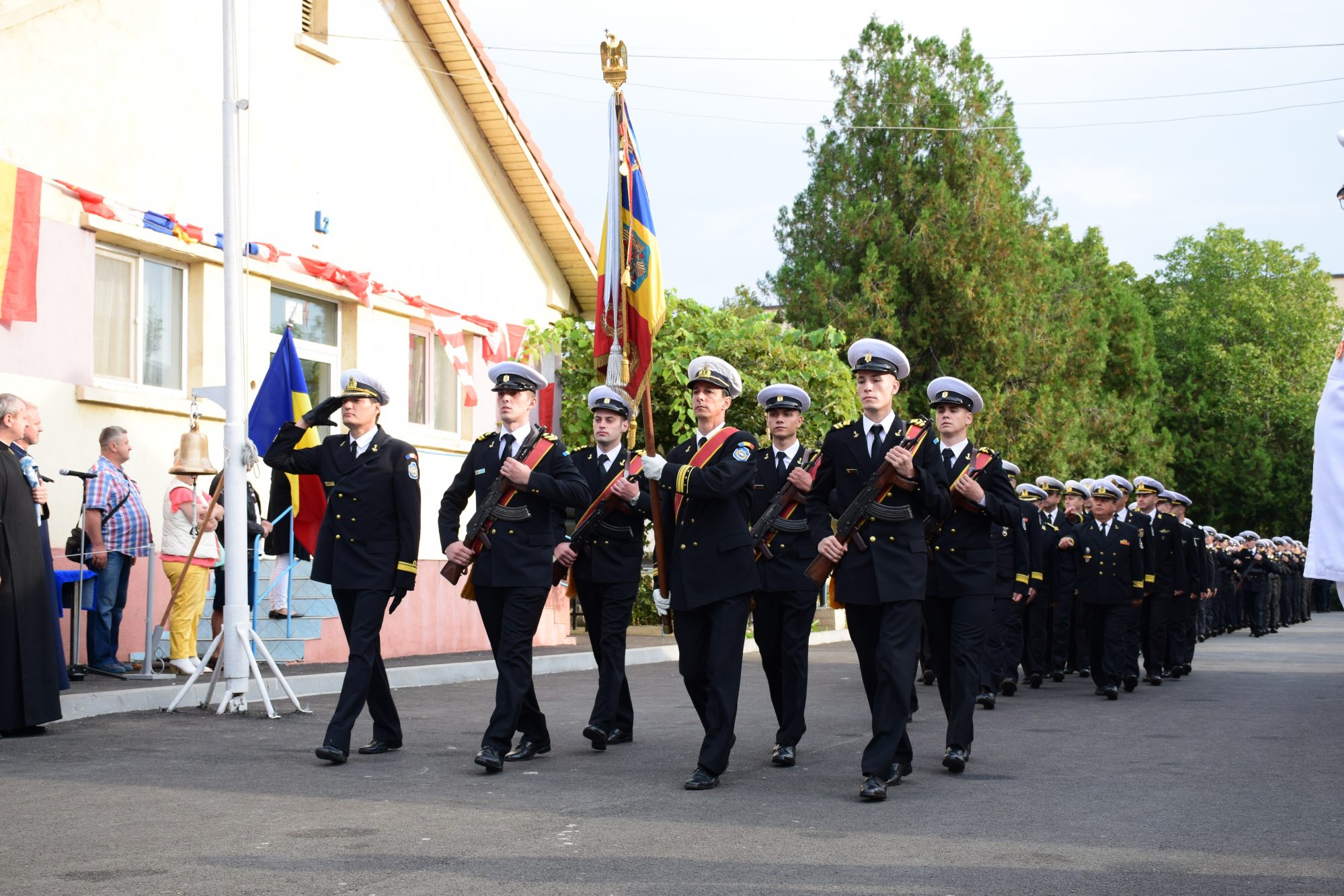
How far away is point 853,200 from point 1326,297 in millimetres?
35965

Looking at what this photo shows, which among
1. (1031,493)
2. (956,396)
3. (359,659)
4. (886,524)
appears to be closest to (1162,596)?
(1031,493)

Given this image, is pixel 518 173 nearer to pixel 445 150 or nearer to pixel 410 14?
pixel 445 150

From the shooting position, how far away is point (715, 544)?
8008mm

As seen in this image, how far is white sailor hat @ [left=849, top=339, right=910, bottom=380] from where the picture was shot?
782 cm

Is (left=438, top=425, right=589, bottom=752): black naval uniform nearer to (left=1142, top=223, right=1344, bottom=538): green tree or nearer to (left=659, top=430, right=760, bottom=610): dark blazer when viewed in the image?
(left=659, top=430, right=760, bottom=610): dark blazer

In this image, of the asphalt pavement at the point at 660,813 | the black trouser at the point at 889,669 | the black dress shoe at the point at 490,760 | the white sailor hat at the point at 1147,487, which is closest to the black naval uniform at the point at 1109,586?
the white sailor hat at the point at 1147,487

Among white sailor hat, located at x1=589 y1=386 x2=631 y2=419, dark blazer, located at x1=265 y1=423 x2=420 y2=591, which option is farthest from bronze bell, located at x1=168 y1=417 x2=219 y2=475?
white sailor hat, located at x1=589 y1=386 x2=631 y2=419

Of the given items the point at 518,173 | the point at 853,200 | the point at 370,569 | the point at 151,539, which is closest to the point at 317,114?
the point at 518,173

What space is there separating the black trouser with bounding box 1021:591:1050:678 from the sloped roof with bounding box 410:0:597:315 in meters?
8.56

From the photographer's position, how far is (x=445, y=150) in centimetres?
2098

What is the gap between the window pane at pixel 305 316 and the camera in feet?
56.9

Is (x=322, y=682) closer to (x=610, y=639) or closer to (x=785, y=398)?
(x=610, y=639)

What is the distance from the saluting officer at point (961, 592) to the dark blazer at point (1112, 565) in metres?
6.36

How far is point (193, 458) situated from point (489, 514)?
18.4 feet
